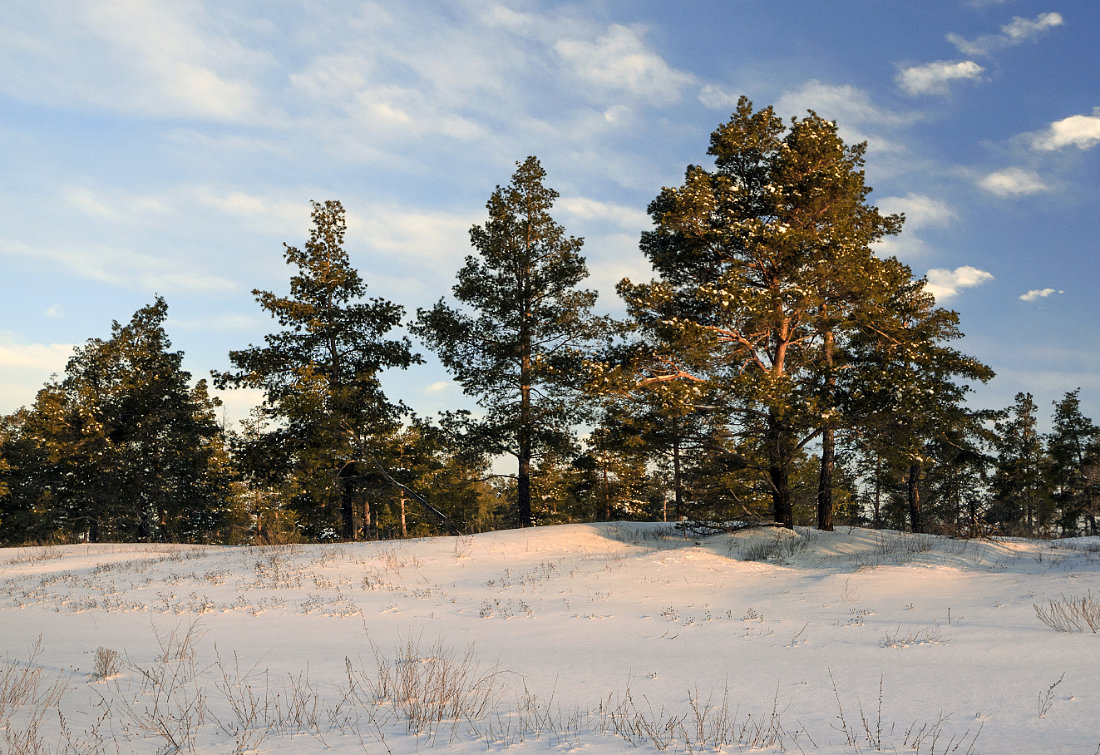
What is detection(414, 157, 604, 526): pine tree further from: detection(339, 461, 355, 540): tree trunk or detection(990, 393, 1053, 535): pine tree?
detection(990, 393, 1053, 535): pine tree

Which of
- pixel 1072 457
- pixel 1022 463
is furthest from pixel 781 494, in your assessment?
pixel 1072 457

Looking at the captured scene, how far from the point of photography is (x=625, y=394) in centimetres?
1662

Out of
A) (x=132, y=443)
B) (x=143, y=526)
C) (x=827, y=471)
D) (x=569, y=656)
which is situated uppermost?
(x=132, y=443)

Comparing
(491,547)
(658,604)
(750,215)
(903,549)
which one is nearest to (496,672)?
(658,604)

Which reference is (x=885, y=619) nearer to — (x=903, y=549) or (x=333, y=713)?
(x=333, y=713)

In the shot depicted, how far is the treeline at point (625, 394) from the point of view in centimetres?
1706

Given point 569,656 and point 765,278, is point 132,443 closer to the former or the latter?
point 765,278

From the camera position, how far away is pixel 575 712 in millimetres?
5145

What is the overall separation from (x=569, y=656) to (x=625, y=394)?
9912mm

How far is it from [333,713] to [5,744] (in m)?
2.07

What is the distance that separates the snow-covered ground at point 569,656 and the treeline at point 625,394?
3.76 meters

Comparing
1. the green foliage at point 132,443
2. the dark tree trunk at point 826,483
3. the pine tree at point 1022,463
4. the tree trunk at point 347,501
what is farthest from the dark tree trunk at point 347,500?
the pine tree at point 1022,463

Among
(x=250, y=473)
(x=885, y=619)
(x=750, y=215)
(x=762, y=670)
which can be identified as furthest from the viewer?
(x=250, y=473)

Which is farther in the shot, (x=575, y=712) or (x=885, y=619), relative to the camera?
(x=885, y=619)
